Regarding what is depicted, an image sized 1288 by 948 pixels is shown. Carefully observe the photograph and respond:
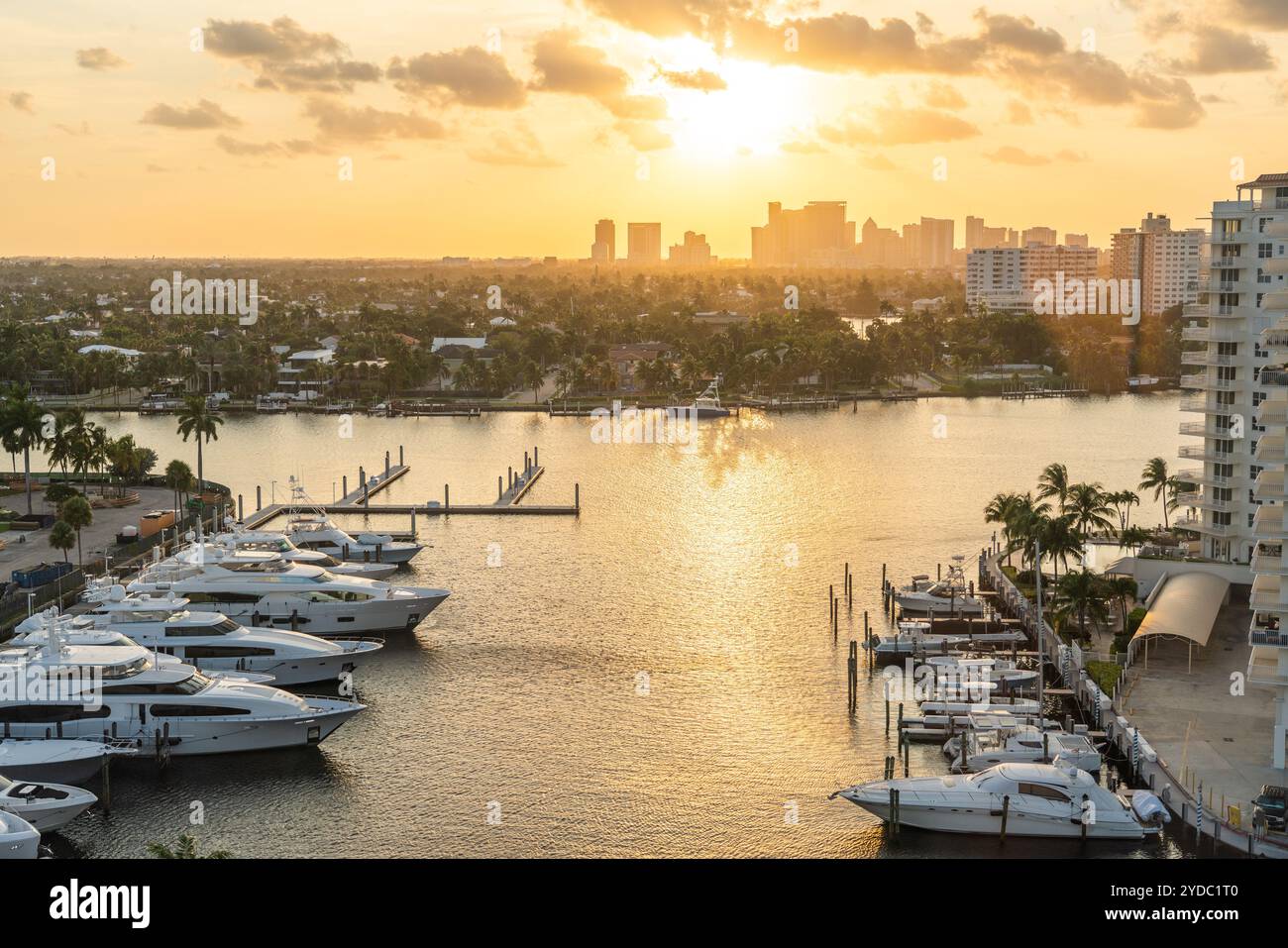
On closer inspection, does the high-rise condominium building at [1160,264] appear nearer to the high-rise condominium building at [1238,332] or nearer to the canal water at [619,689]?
the canal water at [619,689]

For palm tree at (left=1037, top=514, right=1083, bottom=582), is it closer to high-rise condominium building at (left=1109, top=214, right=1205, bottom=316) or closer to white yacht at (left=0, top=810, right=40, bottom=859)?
white yacht at (left=0, top=810, right=40, bottom=859)

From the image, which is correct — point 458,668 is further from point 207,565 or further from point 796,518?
point 796,518

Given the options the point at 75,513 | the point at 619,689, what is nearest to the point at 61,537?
the point at 75,513

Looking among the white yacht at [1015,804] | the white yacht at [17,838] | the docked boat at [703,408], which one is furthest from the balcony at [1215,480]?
the docked boat at [703,408]

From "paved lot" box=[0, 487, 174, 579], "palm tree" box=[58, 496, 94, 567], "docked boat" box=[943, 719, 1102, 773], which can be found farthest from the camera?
"palm tree" box=[58, 496, 94, 567]

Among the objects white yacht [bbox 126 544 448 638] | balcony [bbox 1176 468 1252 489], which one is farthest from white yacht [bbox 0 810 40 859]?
balcony [bbox 1176 468 1252 489]

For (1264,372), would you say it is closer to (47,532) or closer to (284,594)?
(284,594)
